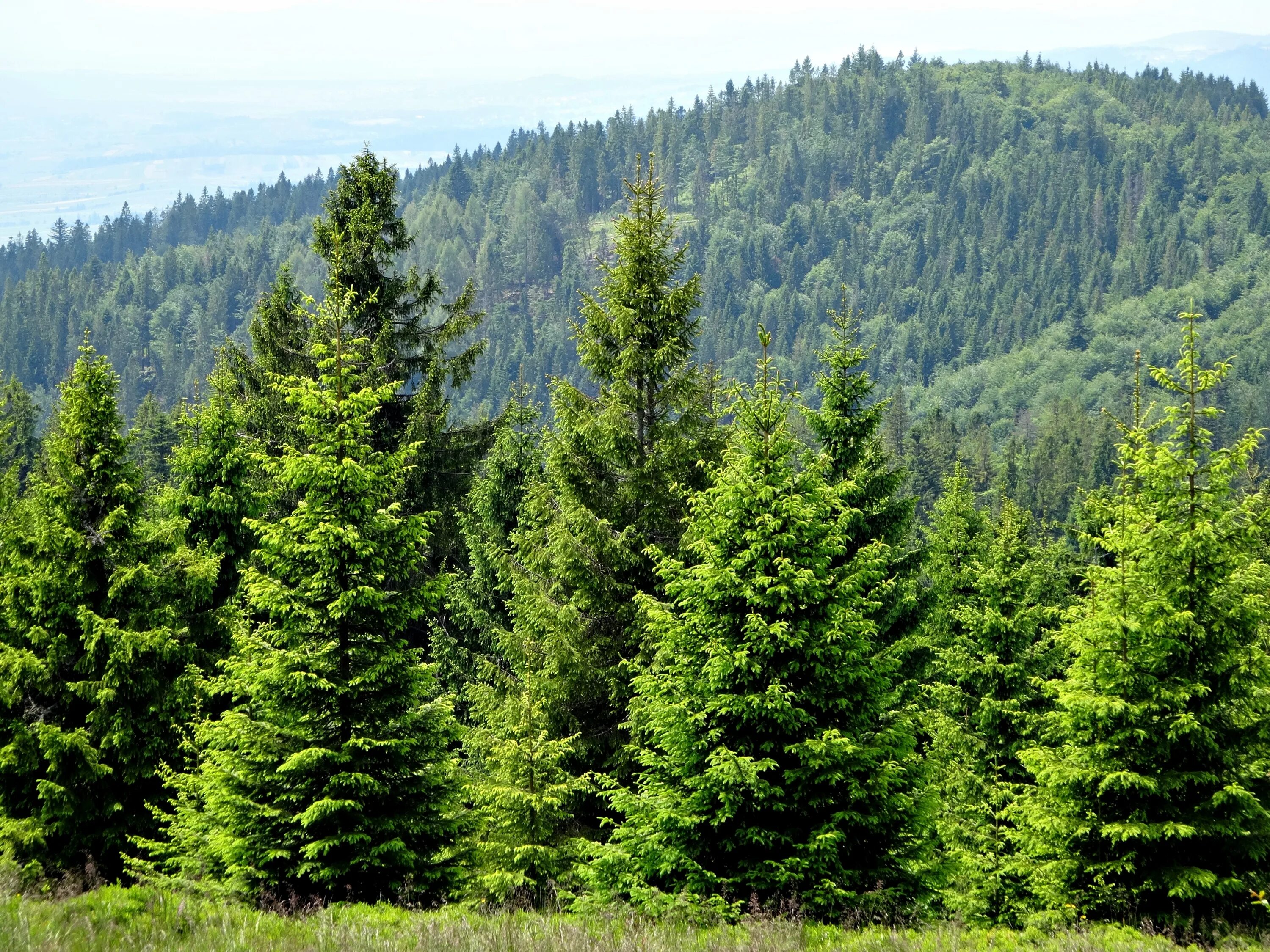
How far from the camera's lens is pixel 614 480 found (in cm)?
1684

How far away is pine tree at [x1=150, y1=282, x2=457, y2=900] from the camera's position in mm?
12500

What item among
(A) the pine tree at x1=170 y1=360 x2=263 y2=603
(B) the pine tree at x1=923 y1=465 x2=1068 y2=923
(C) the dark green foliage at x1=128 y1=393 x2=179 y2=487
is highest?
(C) the dark green foliage at x1=128 y1=393 x2=179 y2=487

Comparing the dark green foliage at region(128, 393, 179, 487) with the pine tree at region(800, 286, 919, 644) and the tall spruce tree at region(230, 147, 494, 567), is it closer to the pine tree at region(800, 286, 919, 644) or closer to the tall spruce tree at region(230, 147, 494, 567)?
the tall spruce tree at region(230, 147, 494, 567)

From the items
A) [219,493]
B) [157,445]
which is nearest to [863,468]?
[219,493]

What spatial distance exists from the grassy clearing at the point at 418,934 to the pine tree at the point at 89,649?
221 inches

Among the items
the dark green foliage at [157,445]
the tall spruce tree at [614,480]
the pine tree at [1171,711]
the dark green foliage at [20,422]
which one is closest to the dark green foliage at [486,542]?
the tall spruce tree at [614,480]

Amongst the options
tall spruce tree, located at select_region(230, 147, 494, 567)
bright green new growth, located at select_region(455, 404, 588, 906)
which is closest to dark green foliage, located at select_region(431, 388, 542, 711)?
tall spruce tree, located at select_region(230, 147, 494, 567)

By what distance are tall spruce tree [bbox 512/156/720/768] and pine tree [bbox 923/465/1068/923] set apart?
4873 millimetres

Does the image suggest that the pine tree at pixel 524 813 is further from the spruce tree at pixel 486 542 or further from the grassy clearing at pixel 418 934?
the spruce tree at pixel 486 542

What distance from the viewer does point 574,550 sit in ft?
52.2

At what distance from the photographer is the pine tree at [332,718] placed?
1250cm

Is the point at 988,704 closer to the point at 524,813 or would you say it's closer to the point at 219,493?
the point at 524,813

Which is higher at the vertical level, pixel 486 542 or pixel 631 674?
pixel 486 542

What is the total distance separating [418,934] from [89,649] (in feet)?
28.7
